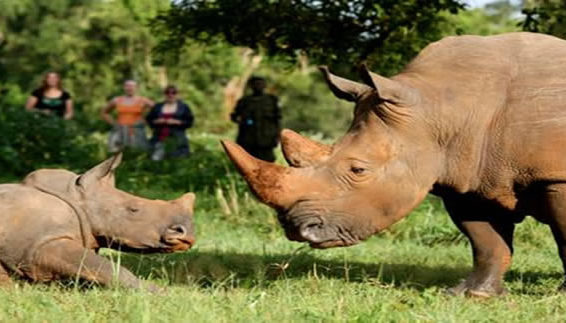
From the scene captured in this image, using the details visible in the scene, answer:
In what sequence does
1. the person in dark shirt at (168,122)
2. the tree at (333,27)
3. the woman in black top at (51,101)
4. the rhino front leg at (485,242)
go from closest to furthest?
the rhino front leg at (485,242), the tree at (333,27), the woman in black top at (51,101), the person in dark shirt at (168,122)

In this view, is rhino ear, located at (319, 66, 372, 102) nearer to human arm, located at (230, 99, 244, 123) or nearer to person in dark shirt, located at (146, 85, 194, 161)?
human arm, located at (230, 99, 244, 123)

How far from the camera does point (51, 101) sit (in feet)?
54.4

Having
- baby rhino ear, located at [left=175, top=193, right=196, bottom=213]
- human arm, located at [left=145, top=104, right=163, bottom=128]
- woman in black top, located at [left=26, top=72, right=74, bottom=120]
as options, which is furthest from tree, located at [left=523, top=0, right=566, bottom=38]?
woman in black top, located at [left=26, top=72, right=74, bottom=120]

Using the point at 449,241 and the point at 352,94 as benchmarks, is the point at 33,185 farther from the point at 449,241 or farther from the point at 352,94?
the point at 449,241

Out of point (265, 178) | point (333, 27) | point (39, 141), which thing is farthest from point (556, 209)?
point (39, 141)

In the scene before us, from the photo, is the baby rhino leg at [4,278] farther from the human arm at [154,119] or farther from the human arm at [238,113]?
the human arm at [154,119]

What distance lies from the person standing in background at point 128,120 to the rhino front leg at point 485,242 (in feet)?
36.5

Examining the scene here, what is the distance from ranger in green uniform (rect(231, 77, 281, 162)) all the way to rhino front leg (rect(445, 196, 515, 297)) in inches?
363

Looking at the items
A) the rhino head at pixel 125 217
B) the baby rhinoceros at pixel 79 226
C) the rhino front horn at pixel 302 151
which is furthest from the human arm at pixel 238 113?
the rhino front horn at pixel 302 151

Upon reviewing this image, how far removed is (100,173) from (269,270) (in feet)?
4.87

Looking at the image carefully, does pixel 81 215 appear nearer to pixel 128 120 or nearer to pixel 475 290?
pixel 475 290

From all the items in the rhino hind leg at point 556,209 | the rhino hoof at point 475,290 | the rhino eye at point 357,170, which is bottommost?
the rhino hoof at point 475,290

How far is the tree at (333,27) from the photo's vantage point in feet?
38.9

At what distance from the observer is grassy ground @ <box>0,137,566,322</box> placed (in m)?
5.39
